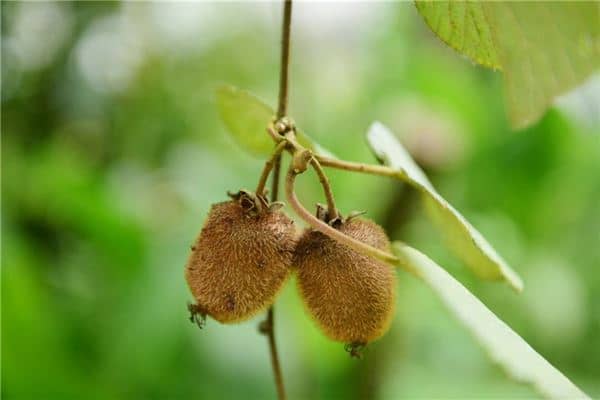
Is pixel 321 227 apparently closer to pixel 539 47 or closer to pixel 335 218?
pixel 335 218

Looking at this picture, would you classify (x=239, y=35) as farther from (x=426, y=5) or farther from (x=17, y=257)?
(x=426, y=5)

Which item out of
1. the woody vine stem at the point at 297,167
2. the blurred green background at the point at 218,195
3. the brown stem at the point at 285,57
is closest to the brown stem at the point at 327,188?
the woody vine stem at the point at 297,167

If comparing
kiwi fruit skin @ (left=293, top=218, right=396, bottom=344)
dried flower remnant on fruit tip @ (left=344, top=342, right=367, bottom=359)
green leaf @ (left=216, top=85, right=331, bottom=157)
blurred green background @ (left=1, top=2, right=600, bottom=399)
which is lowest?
dried flower remnant on fruit tip @ (left=344, top=342, right=367, bottom=359)

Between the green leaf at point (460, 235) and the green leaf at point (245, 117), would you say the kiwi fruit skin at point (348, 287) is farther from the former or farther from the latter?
the green leaf at point (245, 117)

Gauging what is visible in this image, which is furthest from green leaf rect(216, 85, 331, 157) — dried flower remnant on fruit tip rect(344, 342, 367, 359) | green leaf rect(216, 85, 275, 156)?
dried flower remnant on fruit tip rect(344, 342, 367, 359)

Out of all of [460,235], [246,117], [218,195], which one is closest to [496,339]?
[460,235]

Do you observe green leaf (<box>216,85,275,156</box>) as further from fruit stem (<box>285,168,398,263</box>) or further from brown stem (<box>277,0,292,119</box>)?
fruit stem (<box>285,168,398,263</box>)
